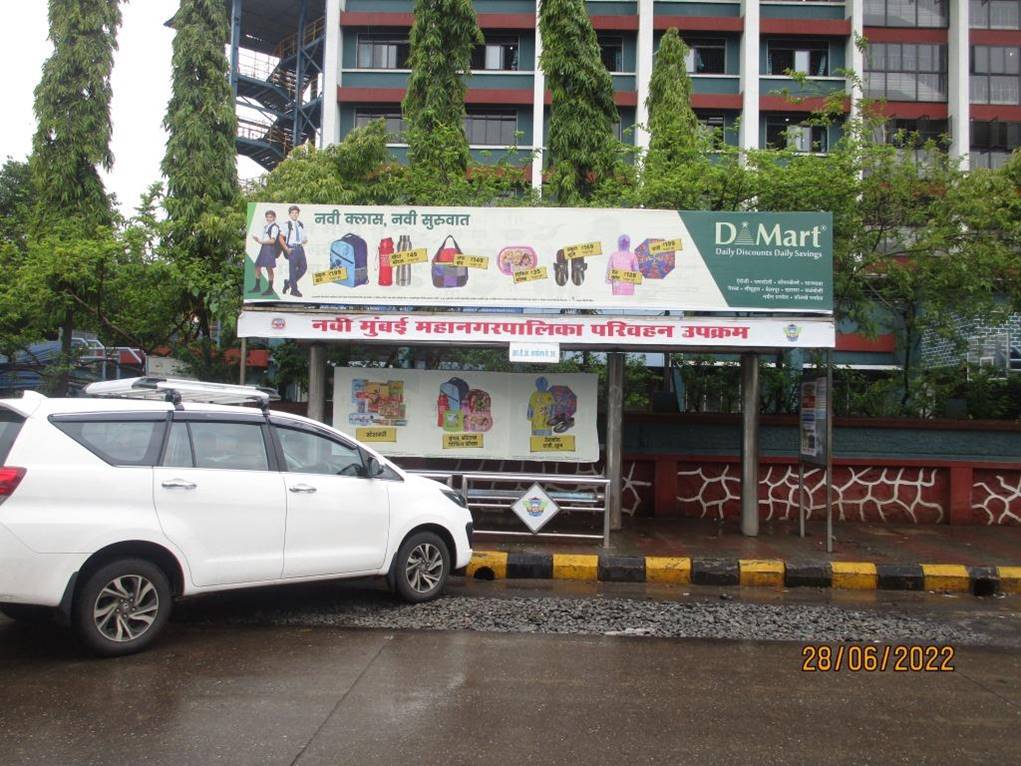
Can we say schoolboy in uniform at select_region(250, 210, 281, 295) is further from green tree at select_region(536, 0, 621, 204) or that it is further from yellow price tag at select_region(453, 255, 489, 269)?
green tree at select_region(536, 0, 621, 204)

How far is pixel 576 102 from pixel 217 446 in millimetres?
11344

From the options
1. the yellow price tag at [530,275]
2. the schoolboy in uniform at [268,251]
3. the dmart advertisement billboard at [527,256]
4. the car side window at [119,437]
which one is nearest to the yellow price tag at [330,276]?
the dmart advertisement billboard at [527,256]

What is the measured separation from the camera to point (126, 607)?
18.0 feet

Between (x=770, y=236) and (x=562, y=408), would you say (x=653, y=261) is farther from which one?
(x=562, y=408)

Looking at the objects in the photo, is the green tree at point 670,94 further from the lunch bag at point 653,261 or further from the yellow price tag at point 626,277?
the yellow price tag at point 626,277

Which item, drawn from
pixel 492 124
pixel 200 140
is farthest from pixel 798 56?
pixel 200 140

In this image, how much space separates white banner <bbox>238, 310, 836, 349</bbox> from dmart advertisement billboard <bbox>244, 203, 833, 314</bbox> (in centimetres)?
26

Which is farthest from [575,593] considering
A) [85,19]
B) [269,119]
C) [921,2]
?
[269,119]

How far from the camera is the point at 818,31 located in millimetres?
30641

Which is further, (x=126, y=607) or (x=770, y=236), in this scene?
(x=770, y=236)

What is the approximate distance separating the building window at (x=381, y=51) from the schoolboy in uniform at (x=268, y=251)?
24.0m

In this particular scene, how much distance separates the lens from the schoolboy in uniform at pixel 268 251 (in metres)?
9.98

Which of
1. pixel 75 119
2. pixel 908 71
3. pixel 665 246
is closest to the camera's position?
pixel 665 246

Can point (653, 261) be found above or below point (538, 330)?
above
